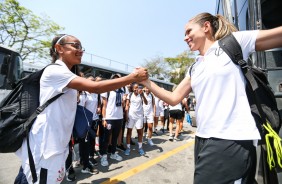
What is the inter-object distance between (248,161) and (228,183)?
181 millimetres

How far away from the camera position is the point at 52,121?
6.26 feet

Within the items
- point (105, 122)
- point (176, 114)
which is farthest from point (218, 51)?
point (176, 114)

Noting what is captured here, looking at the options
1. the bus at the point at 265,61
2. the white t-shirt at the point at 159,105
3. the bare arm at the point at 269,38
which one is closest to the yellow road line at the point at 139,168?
the bus at the point at 265,61

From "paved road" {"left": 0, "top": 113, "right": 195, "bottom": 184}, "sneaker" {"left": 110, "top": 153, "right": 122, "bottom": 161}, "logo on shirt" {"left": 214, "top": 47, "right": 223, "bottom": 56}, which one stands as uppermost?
"logo on shirt" {"left": 214, "top": 47, "right": 223, "bottom": 56}

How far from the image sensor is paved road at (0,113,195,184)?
4.28 metres

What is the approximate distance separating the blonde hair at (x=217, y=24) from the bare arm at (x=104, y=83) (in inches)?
27.2

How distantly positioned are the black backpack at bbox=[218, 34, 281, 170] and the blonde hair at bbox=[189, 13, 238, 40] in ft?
0.66

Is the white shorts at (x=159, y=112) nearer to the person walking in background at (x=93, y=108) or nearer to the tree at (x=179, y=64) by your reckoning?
the person walking in background at (x=93, y=108)

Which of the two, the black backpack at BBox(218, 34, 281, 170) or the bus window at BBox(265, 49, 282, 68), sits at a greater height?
the bus window at BBox(265, 49, 282, 68)

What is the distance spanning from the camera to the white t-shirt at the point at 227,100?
146cm

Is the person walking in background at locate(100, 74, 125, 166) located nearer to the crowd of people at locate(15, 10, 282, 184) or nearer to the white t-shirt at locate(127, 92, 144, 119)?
the white t-shirt at locate(127, 92, 144, 119)

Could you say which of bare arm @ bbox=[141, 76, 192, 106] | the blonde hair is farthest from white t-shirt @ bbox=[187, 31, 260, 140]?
bare arm @ bbox=[141, 76, 192, 106]

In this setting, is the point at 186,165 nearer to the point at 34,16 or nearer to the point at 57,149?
the point at 57,149

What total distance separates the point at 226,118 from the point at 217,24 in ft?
2.52
